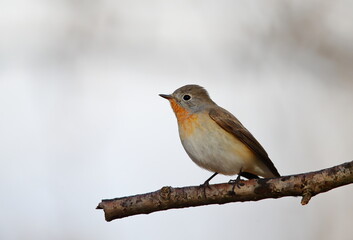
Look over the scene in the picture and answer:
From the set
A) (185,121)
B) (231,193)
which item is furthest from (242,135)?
(231,193)

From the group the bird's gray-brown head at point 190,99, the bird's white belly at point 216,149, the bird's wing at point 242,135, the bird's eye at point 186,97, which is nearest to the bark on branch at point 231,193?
the bird's white belly at point 216,149

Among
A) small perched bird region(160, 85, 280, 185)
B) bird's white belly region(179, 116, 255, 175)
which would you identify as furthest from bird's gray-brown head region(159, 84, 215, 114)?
bird's white belly region(179, 116, 255, 175)

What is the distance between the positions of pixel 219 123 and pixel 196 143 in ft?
1.15

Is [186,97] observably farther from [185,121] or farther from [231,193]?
[231,193]

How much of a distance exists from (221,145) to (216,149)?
7 cm

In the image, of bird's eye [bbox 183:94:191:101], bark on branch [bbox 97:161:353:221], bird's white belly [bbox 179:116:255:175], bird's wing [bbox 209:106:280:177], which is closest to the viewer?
bark on branch [bbox 97:161:353:221]

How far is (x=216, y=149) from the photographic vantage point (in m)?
4.83

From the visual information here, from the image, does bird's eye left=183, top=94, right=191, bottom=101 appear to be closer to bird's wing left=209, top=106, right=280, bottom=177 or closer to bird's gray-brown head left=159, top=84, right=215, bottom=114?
bird's gray-brown head left=159, top=84, right=215, bottom=114

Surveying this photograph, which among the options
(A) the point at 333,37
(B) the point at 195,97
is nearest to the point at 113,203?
(B) the point at 195,97

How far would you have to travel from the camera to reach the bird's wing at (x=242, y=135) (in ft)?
16.2

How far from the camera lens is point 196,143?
191 inches

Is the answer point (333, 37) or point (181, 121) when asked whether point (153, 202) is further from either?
point (333, 37)

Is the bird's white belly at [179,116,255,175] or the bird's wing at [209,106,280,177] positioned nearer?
the bird's white belly at [179,116,255,175]

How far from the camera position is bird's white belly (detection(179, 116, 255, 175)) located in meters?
4.83
